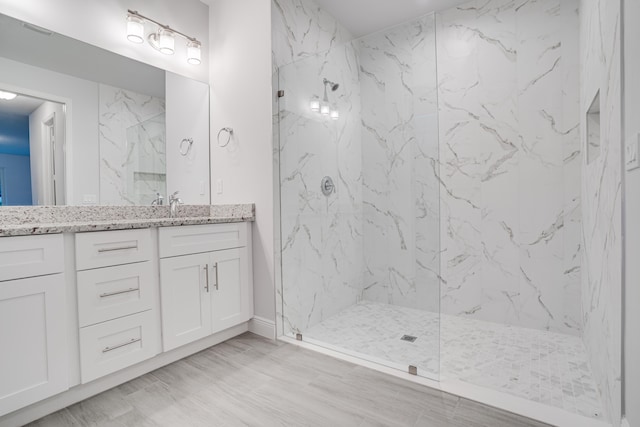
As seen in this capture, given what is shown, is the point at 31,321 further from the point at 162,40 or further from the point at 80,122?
the point at 162,40

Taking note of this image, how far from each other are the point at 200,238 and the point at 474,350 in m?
2.02

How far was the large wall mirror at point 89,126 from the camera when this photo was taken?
1.77m

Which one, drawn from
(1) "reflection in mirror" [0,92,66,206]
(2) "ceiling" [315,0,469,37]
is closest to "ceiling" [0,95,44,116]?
(1) "reflection in mirror" [0,92,66,206]

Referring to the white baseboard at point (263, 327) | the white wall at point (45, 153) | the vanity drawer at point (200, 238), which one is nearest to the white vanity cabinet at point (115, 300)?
the vanity drawer at point (200, 238)

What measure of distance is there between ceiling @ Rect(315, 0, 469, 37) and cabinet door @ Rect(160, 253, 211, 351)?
2.46 meters

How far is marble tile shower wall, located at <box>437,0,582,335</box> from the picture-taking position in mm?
2393

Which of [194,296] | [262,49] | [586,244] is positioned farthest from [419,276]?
[262,49]

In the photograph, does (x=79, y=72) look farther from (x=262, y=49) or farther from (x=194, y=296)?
(x=194, y=296)

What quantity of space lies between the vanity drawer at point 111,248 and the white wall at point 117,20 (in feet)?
4.41

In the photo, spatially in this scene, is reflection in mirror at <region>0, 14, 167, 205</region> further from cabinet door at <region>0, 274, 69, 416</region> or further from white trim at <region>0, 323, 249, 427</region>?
white trim at <region>0, 323, 249, 427</region>

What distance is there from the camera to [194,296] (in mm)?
2049

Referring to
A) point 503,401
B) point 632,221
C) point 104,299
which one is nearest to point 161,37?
point 104,299

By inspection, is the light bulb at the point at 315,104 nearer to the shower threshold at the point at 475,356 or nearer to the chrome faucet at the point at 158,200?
the chrome faucet at the point at 158,200

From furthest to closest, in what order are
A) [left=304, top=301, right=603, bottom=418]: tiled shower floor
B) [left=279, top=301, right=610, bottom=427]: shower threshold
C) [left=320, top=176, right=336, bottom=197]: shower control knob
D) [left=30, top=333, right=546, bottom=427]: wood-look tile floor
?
[left=320, top=176, right=336, bottom=197]: shower control knob < [left=304, top=301, right=603, bottom=418]: tiled shower floor < [left=279, top=301, right=610, bottom=427]: shower threshold < [left=30, top=333, right=546, bottom=427]: wood-look tile floor
